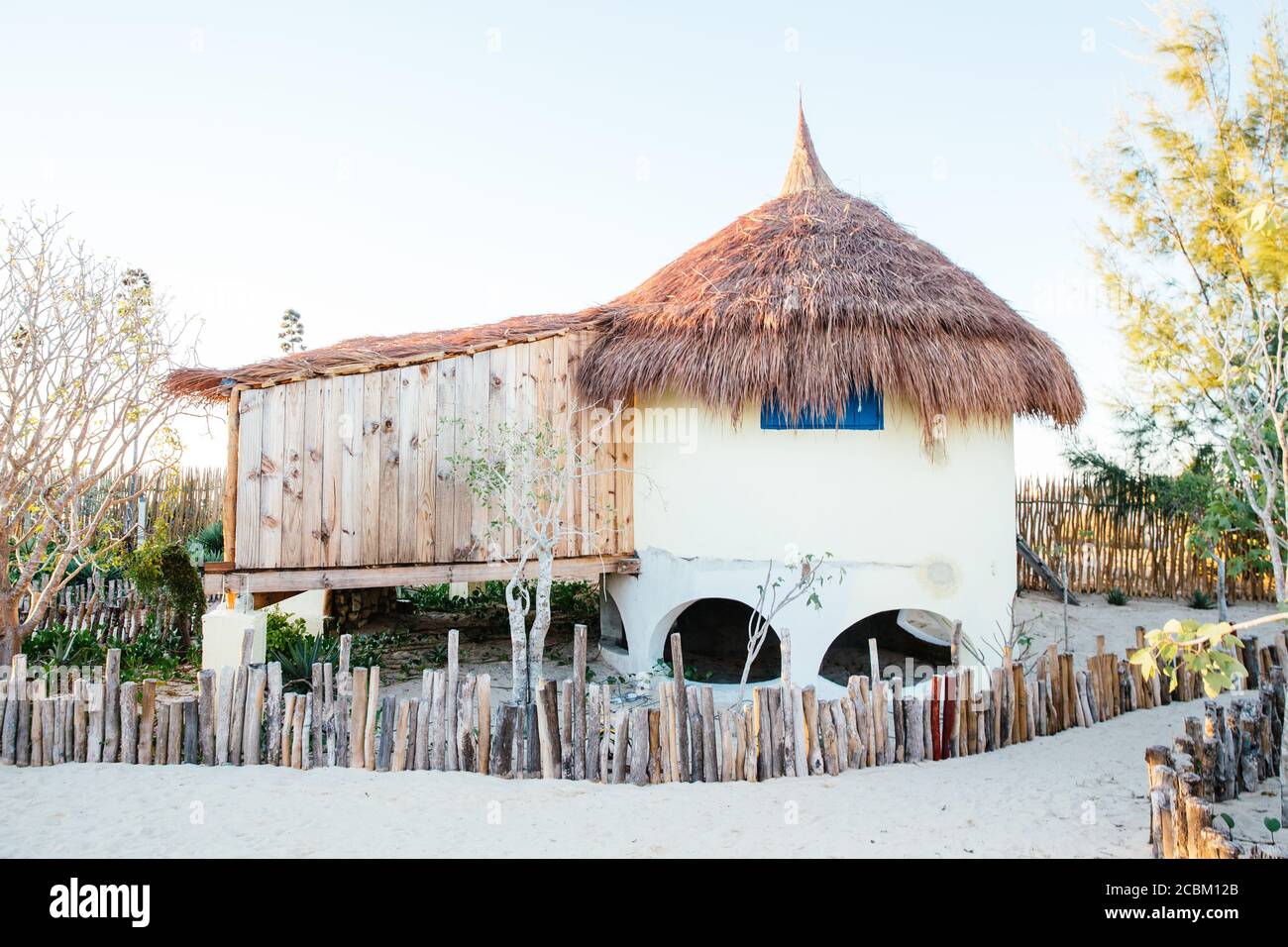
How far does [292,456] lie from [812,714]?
472 cm

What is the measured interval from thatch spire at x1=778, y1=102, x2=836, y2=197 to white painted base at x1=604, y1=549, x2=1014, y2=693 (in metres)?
4.72

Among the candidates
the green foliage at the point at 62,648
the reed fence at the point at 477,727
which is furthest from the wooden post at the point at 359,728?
the green foliage at the point at 62,648

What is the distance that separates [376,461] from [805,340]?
3953 millimetres

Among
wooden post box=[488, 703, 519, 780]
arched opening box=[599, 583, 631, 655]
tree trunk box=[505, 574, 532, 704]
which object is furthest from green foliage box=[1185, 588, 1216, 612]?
wooden post box=[488, 703, 519, 780]

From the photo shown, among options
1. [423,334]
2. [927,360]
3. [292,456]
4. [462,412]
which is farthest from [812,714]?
[423,334]

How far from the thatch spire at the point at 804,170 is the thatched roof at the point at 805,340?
144 centimetres

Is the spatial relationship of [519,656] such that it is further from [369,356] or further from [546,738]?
[369,356]

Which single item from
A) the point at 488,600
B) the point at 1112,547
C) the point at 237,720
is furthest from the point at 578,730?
the point at 1112,547

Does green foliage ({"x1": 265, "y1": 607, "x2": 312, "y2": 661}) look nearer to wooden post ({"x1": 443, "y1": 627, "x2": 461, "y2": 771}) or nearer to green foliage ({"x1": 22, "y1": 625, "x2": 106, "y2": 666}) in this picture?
green foliage ({"x1": 22, "y1": 625, "x2": 106, "y2": 666})

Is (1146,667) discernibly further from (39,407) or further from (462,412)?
(39,407)

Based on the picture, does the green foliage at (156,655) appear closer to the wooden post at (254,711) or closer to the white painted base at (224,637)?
the white painted base at (224,637)

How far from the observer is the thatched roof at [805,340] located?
Answer: 754cm

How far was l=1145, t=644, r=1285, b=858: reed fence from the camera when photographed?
3834mm
